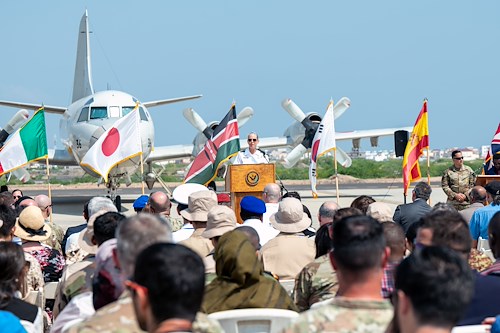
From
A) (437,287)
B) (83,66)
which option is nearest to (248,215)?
(437,287)

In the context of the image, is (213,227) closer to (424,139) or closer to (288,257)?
(288,257)

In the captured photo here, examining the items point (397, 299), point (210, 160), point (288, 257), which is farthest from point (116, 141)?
point (397, 299)

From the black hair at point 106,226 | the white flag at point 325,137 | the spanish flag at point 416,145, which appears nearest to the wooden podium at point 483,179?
the spanish flag at point 416,145

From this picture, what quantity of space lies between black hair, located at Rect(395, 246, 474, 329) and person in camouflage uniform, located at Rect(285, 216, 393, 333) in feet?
1.22

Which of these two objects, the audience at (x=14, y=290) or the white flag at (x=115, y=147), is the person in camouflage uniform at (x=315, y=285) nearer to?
the audience at (x=14, y=290)

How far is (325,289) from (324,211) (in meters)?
2.89

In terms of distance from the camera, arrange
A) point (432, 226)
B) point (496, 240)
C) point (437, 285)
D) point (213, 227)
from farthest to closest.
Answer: point (213, 227) → point (496, 240) → point (432, 226) → point (437, 285)

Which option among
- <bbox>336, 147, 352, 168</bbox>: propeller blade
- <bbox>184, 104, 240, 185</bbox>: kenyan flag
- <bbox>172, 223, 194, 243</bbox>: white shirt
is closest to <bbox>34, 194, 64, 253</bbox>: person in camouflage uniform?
<bbox>172, 223, 194, 243</bbox>: white shirt

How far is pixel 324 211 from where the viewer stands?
7.87m

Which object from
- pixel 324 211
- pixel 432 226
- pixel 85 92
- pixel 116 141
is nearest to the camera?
pixel 432 226

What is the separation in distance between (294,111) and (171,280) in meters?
24.7

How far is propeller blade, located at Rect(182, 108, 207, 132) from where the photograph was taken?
93.4 feet

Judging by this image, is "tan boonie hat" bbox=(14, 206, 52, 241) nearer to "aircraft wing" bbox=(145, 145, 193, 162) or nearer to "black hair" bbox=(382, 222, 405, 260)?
"black hair" bbox=(382, 222, 405, 260)

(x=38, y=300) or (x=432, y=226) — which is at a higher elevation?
(x=432, y=226)
